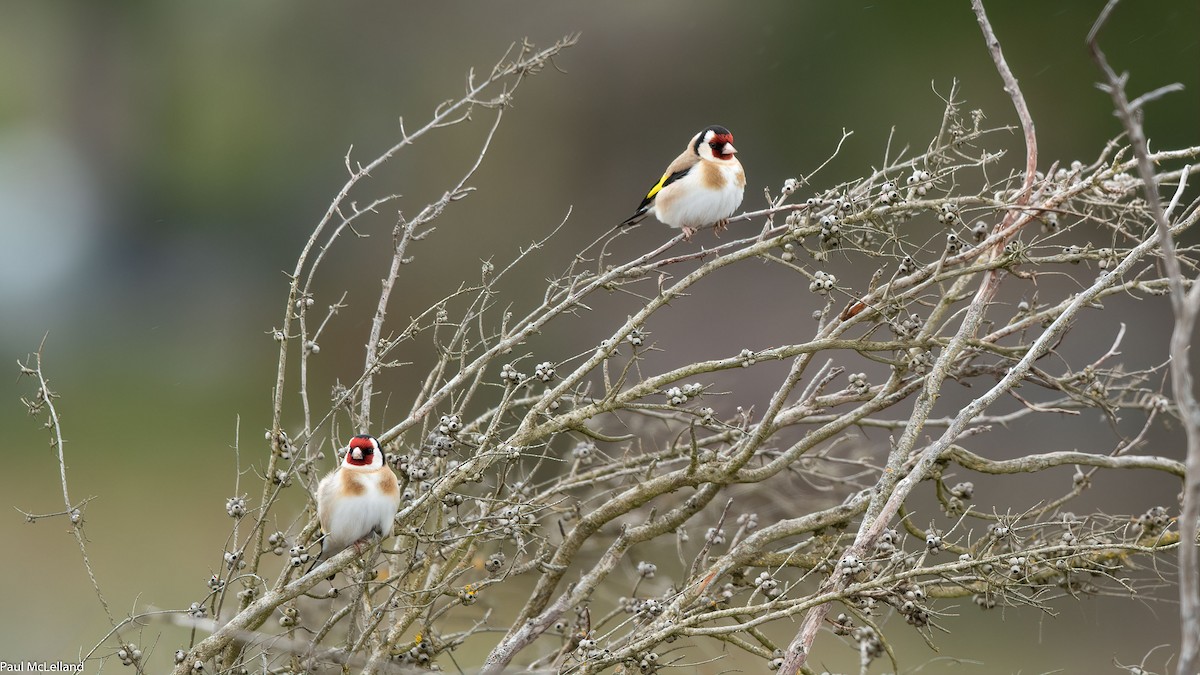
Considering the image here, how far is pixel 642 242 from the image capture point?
14562 mm

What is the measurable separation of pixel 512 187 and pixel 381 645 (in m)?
11.6

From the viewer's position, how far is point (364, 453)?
479 centimetres

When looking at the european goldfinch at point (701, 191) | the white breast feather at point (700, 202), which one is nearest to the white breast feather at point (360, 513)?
the european goldfinch at point (701, 191)

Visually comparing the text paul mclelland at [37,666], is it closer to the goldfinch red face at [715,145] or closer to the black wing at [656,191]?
the black wing at [656,191]

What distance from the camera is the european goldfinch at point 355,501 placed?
14.7ft

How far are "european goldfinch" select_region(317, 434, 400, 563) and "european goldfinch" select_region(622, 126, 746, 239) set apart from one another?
1676 millimetres

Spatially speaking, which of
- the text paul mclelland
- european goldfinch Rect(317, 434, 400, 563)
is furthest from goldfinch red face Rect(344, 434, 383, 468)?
the text paul mclelland

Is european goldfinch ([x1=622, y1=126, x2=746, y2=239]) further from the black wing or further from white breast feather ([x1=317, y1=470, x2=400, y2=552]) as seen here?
white breast feather ([x1=317, y1=470, x2=400, y2=552])

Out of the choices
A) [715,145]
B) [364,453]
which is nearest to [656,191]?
[715,145]

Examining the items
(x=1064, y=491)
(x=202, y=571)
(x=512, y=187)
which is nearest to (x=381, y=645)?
(x=202, y=571)

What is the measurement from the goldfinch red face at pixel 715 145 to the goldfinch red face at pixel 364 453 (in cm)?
218

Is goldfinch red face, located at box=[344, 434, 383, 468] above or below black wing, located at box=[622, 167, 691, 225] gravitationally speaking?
below

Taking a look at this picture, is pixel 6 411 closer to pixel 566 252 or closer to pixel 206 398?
pixel 206 398

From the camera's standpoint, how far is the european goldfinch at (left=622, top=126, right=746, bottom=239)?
5.64 meters
